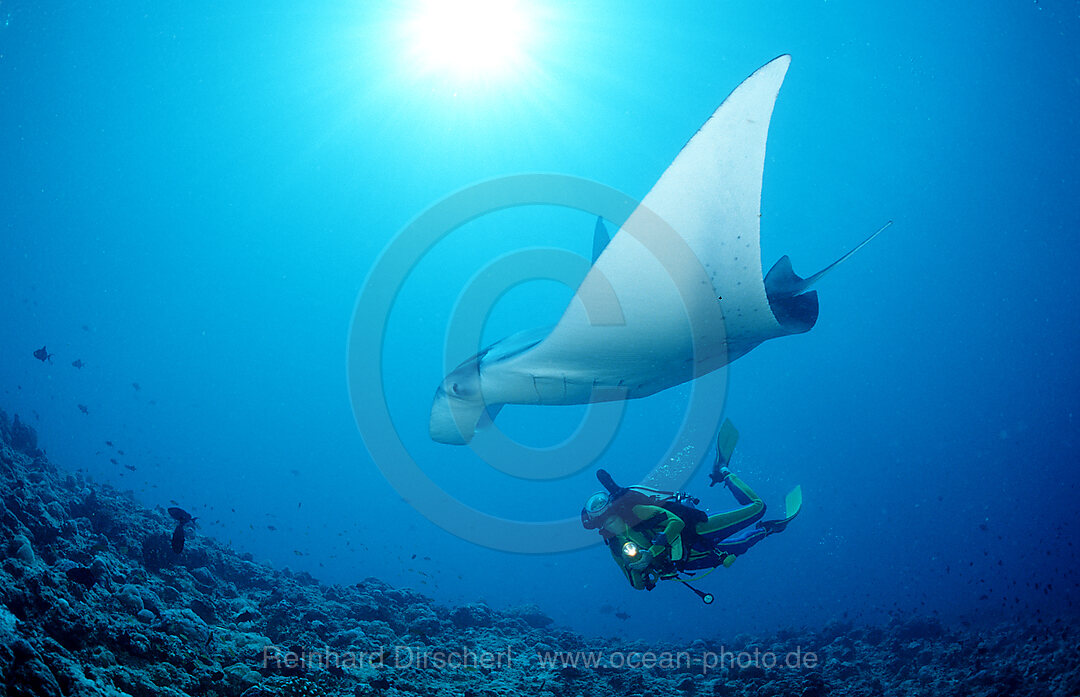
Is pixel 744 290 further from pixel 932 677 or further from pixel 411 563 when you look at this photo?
pixel 411 563

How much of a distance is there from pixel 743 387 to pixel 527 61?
39.5m

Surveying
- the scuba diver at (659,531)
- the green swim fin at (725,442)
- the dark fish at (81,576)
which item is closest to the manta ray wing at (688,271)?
the scuba diver at (659,531)

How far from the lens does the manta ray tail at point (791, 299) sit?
3965 millimetres

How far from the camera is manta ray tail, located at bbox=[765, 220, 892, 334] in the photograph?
156 inches

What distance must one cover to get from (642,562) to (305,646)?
3609 mm

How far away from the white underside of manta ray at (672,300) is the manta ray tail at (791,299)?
0.03ft

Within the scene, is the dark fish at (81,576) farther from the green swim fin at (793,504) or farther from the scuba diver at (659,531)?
the green swim fin at (793,504)

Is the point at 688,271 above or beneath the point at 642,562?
above

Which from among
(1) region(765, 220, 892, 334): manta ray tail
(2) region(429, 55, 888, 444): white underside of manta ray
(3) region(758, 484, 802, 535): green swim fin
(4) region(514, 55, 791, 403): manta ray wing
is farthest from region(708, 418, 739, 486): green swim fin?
(1) region(765, 220, 892, 334): manta ray tail

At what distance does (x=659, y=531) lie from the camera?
518 cm

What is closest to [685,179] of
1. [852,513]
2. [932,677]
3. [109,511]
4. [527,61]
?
[932,677]

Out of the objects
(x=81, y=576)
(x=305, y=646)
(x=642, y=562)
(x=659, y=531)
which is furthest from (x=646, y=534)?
(x=81, y=576)

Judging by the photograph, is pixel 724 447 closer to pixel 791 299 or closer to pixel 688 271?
pixel 791 299

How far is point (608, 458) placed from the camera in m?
56.9
